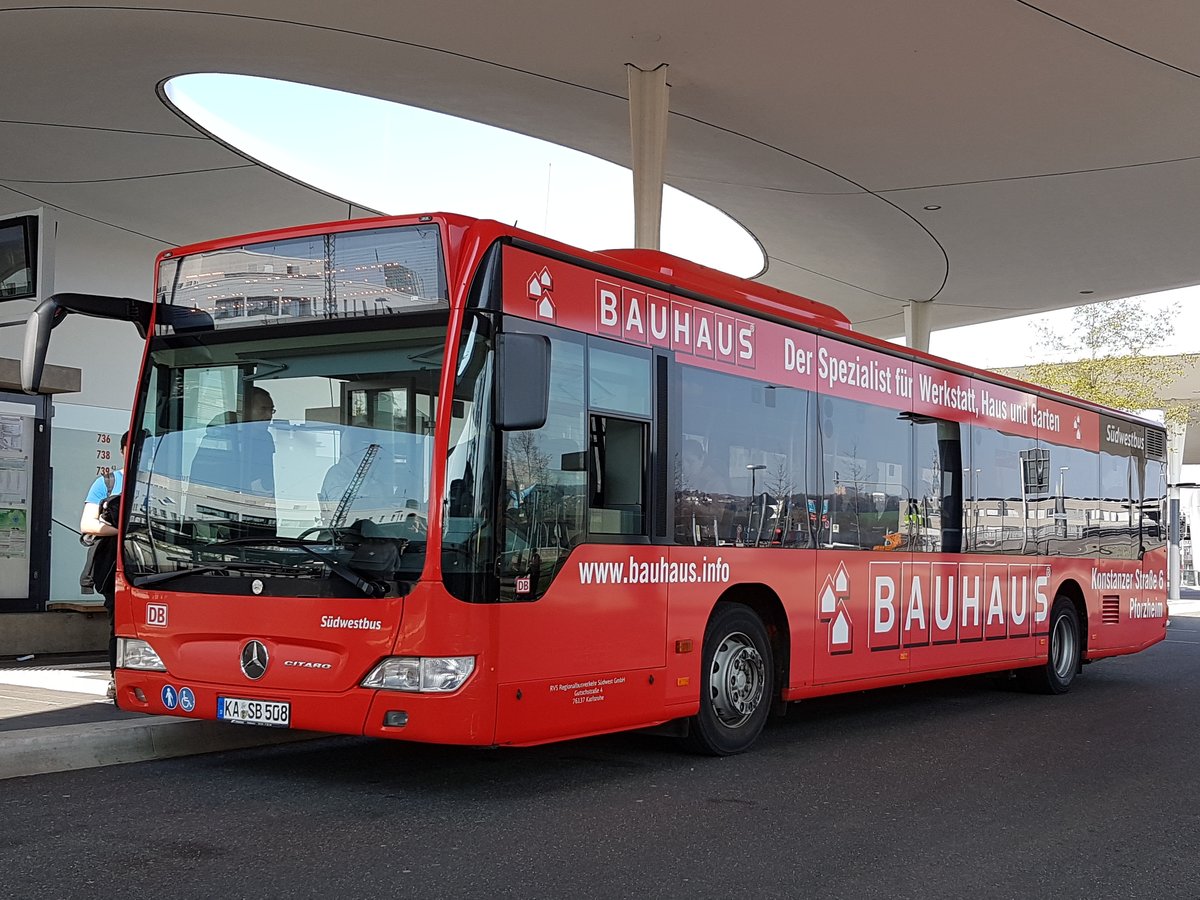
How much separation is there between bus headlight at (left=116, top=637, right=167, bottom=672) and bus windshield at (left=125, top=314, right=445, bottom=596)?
0.37 meters

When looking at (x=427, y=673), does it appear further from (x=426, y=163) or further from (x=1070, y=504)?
(x=426, y=163)

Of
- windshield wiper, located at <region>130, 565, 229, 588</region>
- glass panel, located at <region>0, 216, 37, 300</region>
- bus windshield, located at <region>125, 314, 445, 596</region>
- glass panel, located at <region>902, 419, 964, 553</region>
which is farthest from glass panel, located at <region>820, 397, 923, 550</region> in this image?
glass panel, located at <region>0, 216, 37, 300</region>

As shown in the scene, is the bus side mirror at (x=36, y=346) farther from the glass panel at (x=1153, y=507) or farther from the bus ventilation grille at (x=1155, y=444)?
the bus ventilation grille at (x=1155, y=444)

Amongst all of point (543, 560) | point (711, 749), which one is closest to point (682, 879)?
point (543, 560)

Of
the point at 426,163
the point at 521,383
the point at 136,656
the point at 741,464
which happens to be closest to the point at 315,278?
the point at 521,383

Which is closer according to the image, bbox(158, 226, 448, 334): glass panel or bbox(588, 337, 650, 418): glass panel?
bbox(158, 226, 448, 334): glass panel

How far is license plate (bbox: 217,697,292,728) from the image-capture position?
6.77m

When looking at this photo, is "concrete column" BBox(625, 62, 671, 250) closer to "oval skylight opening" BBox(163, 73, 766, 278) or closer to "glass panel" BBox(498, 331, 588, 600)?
"oval skylight opening" BBox(163, 73, 766, 278)

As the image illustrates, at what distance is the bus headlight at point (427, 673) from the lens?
650cm

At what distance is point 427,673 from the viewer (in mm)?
6500

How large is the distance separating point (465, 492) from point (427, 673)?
910mm

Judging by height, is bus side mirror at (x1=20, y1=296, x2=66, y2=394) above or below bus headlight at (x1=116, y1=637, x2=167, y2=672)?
above

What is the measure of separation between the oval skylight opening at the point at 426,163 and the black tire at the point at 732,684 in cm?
1248

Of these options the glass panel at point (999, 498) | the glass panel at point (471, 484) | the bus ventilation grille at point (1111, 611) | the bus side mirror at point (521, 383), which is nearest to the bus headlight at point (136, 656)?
the glass panel at point (471, 484)
